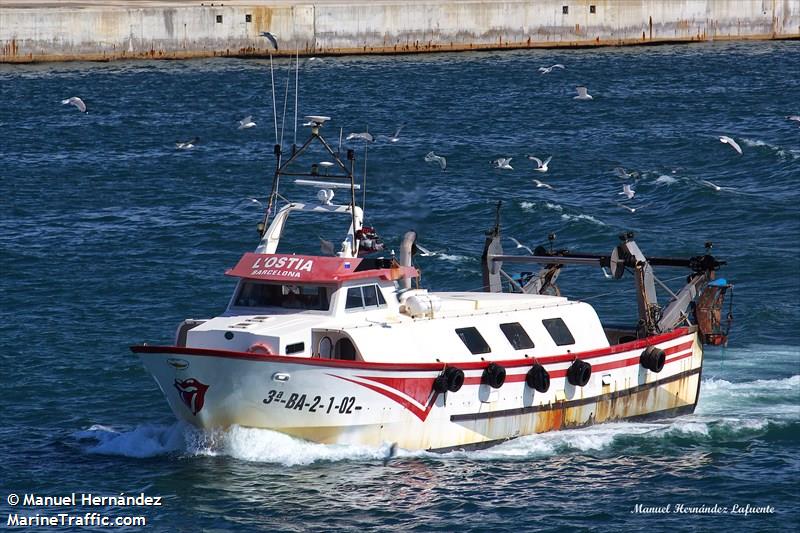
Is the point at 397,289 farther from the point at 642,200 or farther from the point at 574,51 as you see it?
the point at 574,51

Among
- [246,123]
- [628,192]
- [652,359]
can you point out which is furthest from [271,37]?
[652,359]

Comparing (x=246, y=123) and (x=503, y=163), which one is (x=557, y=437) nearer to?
(x=503, y=163)

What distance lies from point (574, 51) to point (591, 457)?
77687 millimetres

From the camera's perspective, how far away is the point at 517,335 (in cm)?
3238

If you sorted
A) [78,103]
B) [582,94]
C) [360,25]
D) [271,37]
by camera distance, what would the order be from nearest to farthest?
[78,103], [582,94], [271,37], [360,25]

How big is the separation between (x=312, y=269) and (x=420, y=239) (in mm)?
21498

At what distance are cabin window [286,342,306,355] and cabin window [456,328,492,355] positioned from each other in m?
3.46

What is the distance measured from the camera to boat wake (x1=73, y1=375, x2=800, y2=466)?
96.8ft

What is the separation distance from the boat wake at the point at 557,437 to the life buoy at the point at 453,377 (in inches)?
54.4

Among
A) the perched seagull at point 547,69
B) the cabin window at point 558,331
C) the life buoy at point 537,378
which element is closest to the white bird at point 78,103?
the perched seagull at point 547,69

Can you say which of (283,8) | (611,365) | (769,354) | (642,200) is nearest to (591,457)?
(611,365)

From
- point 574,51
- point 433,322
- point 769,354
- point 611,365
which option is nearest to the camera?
point 433,322

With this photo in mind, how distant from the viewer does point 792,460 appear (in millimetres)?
31922

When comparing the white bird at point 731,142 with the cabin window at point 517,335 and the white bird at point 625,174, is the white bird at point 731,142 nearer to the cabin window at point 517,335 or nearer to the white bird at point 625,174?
the white bird at point 625,174
